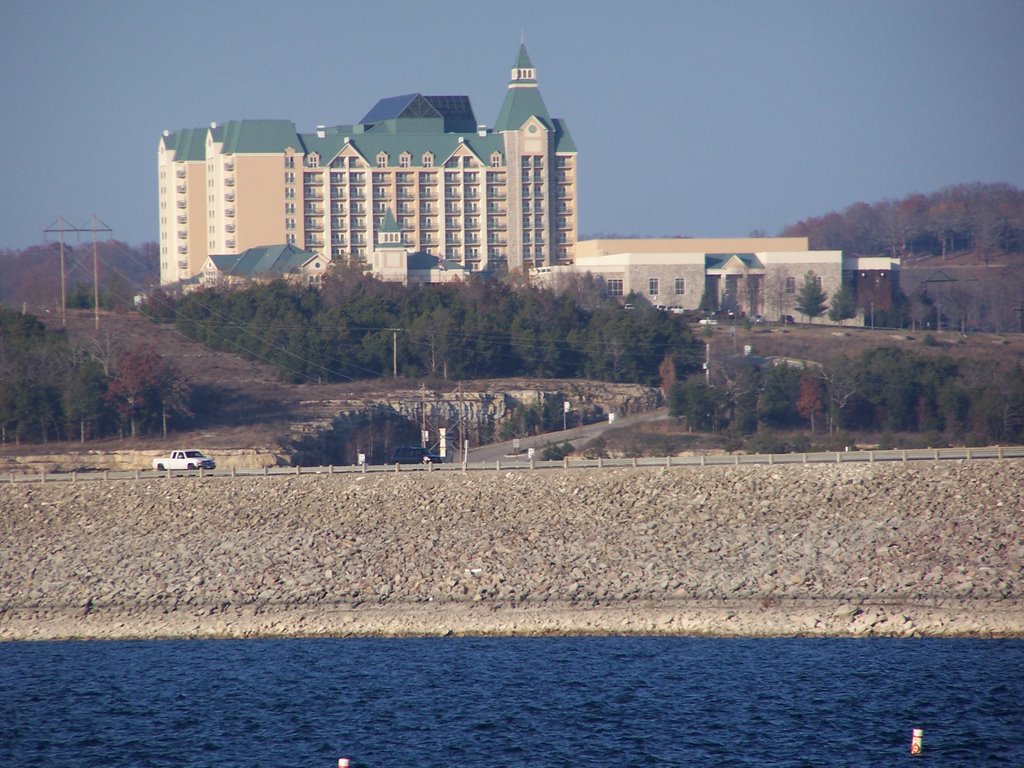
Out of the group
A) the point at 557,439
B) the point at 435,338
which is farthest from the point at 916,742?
the point at 435,338

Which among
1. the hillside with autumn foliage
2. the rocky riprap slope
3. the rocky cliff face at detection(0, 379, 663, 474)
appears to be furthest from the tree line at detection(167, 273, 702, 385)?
the hillside with autumn foliage

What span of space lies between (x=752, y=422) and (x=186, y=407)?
1249 inches

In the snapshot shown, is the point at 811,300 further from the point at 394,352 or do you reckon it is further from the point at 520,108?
the point at 394,352

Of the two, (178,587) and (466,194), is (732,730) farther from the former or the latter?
(466,194)

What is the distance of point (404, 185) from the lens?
137 meters

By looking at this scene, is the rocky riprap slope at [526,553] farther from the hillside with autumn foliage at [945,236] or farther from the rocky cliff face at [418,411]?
the hillside with autumn foliage at [945,236]

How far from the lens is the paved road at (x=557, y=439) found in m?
70.5

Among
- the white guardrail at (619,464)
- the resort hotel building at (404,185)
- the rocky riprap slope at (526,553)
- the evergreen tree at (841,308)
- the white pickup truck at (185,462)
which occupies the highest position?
the resort hotel building at (404,185)

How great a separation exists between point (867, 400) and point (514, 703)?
51.6 meters

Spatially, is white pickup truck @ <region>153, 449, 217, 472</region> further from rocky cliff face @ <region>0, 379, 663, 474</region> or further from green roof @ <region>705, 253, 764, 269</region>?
green roof @ <region>705, 253, 764, 269</region>

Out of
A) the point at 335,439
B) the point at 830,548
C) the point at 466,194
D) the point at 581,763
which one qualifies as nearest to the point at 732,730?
the point at 581,763

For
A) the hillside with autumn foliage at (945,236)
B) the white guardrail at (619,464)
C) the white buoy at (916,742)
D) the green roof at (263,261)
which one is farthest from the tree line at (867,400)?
the hillside with autumn foliage at (945,236)

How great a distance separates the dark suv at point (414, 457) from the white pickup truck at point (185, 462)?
8558 mm

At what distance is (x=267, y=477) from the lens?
5044 centimetres
